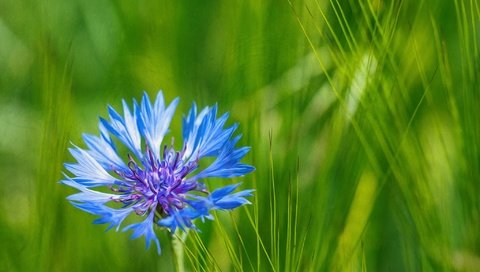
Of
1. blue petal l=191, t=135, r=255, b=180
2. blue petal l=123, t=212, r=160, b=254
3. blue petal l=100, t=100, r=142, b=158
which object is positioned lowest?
Result: blue petal l=123, t=212, r=160, b=254

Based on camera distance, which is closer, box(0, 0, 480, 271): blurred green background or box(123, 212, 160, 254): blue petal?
box(123, 212, 160, 254): blue petal

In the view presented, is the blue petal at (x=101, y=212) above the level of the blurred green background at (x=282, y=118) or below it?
below

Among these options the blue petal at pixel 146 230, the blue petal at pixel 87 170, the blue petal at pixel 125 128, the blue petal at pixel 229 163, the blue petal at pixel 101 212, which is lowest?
the blue petal at pixel 146 230

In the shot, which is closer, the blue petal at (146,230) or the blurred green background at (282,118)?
the blue petal at (146,230)

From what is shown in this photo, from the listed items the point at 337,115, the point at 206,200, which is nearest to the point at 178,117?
the point at 337,115

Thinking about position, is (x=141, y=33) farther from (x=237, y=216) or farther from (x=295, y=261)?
(x=295, y=261)

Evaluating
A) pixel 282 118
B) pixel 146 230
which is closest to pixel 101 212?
pixel 146 230
